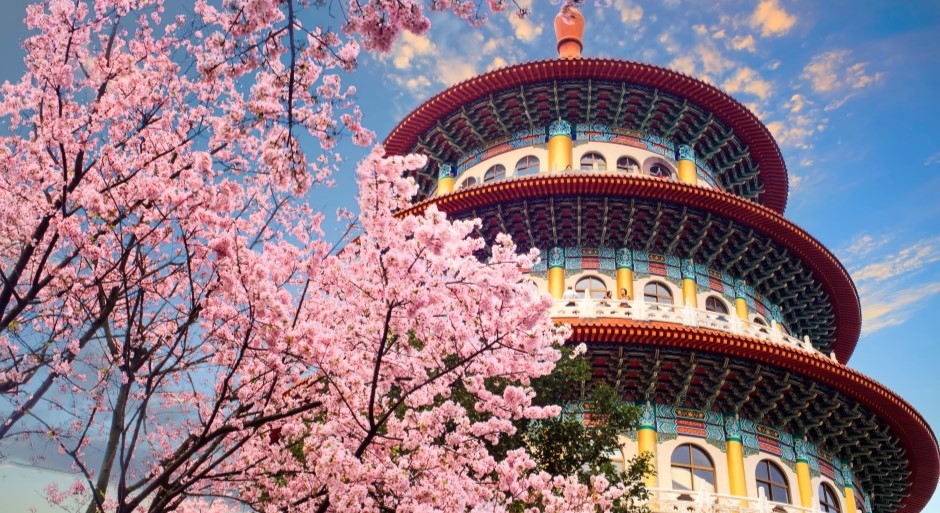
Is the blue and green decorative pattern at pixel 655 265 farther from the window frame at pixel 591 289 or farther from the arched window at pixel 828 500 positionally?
the arched window at pixel 828 500

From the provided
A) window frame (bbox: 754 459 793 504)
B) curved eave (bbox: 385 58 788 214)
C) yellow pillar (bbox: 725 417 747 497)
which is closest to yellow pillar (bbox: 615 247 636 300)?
yellow pillar (bbox: 725 417 747 497)

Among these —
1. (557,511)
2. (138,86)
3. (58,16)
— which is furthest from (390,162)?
(557,511)

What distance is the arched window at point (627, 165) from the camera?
22812mm

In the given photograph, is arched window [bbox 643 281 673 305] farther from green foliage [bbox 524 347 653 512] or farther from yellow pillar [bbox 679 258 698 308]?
green foliage [bbox 524 347 653 512]

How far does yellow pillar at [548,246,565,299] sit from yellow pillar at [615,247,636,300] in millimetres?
1519

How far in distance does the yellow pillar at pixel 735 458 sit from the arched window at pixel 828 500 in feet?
10.2

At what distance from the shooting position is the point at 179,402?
1010 cm

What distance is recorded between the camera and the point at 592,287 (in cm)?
2011

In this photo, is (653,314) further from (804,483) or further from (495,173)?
(495,173)

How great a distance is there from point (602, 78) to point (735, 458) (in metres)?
11.6

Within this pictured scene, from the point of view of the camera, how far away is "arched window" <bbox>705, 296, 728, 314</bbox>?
21069 mm

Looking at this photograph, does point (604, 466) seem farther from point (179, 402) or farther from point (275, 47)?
point (275, 47)

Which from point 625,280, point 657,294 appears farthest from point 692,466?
point 625,280

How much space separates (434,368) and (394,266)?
9.58 ft
